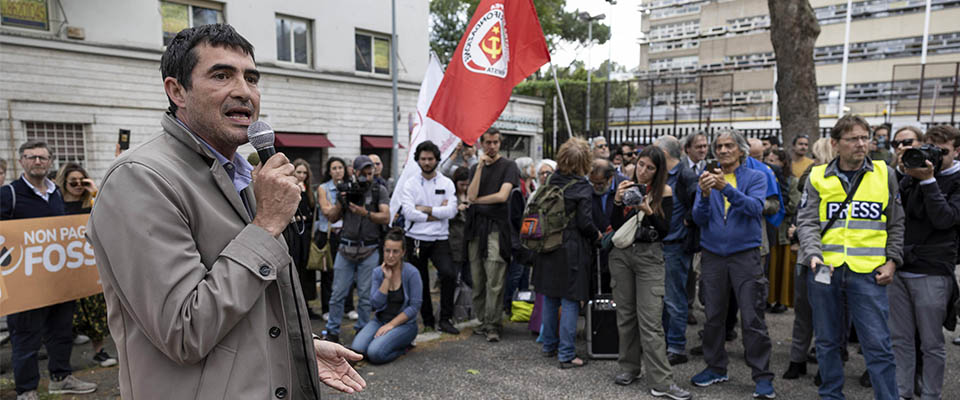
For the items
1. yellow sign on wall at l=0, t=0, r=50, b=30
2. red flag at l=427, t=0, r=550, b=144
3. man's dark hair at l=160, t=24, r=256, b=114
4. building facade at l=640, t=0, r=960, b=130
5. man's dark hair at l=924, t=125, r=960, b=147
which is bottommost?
man's dark hair at l=924, t=125, r=960, b=147

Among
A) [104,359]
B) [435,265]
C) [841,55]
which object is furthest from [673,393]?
[841,55]

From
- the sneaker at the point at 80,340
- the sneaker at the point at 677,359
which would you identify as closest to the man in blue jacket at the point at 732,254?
the sneaker at the point at 677,359

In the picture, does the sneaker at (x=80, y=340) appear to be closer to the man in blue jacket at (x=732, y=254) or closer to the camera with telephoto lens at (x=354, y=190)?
the camera with telephoto lens at (x=354, y=190)

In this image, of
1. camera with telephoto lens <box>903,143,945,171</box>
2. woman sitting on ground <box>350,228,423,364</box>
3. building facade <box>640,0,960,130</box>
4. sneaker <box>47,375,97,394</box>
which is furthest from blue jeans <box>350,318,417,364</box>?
building facade <box>640,0,960,130</box>

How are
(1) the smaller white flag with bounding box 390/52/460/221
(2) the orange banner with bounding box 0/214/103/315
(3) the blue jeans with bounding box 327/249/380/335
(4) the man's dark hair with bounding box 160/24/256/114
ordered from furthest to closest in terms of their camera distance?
(1) the smaller white flag with bounding box 390/52/460/221 → (3) the blue jeans with bounding box 327/249/380/335 → (2) the orange banner with bounding box 0/214/103/315 → (4) the man's dark hair with bounding box 160/24/256/114

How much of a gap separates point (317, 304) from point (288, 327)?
21.3 ft

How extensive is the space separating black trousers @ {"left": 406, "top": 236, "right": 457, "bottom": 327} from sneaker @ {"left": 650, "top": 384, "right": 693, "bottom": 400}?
272cm

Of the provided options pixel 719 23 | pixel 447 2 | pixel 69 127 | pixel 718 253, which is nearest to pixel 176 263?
pixel 718 253

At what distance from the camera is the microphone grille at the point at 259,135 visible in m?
1.63

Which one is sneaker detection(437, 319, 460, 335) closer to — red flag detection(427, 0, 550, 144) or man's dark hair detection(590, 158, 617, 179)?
red flag detection(427, 0, 550, 144)

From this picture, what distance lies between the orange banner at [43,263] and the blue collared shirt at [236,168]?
3732mm

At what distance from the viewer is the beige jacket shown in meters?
1.27

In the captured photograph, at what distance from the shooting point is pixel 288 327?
159cm

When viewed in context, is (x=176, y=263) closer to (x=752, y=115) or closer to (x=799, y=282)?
(x=799, y=282)
